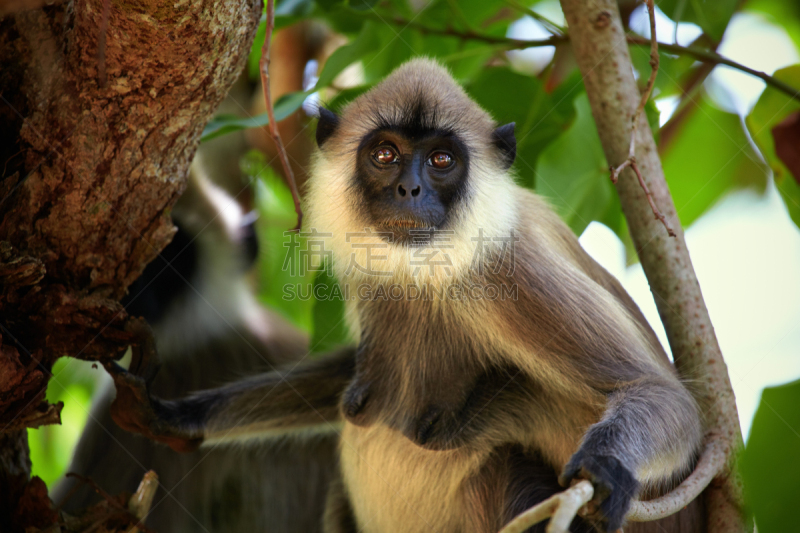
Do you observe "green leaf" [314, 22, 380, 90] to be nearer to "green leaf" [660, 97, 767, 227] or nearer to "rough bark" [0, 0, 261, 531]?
"rough bark" [0, 0, 261, 531]

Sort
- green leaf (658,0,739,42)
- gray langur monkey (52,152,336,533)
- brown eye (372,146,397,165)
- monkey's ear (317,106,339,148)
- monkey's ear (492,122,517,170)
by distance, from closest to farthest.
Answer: brown eye (372,146,397,165) → monkey's ear (492,122,517,170) → monkey's ear (317,106,339,148) → green leaf (658,0,739,42) → gray langur monkey (52,152,336,533)

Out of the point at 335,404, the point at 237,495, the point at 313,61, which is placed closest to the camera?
the point at 335,404

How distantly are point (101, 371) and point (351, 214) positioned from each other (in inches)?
75.7

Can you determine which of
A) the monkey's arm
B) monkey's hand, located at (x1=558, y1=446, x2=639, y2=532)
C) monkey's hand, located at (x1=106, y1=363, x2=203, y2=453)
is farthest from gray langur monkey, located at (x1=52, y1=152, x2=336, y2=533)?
monkey's hand, located at (x1=558, y1=446, x2=639, y2=532)

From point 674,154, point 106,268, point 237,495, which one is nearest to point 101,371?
point 237,495

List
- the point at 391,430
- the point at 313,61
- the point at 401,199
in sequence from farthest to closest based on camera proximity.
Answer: the point at 313,61 → the point at 391,430 → the point at 401,199

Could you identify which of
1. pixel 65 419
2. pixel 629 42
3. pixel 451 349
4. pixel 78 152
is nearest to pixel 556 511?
pixel 451 349

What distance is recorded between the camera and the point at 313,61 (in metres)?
4.37

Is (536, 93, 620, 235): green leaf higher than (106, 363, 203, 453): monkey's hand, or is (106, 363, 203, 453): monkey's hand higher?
(536, 93, 620, 235): green leaf

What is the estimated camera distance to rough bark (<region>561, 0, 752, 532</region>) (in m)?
2.26

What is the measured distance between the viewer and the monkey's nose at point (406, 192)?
2332 mm

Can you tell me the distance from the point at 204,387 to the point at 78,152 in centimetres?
192

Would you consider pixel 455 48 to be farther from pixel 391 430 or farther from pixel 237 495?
pixel 237 495

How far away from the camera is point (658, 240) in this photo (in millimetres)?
2414
